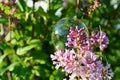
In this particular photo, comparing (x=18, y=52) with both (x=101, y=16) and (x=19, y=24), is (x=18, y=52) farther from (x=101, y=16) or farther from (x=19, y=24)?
(x=101, y=16)

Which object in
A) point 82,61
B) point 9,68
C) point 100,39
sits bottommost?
point 82,61

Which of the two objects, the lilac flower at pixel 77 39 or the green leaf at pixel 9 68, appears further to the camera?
the green leaf at pixel 9 68

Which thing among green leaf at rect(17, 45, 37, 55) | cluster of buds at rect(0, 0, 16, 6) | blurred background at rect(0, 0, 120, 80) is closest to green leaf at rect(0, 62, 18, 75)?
blurred background at rect(0, 0, 120, 80)

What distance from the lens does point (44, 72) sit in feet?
9.41

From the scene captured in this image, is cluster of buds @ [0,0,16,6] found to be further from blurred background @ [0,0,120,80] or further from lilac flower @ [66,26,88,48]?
lilac flower @ [66,26,88,48]

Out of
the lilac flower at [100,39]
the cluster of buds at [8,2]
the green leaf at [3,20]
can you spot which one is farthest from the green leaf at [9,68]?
the lilac flower at [100,39]

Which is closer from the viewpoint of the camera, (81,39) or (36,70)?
(81,39)

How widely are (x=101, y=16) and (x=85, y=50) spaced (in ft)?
5.81

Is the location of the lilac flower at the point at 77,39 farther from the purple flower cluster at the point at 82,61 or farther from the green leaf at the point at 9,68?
the green leaf at the point at 9,68

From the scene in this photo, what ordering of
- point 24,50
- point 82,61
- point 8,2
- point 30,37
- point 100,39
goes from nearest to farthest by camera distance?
point 82,61 → point 100,39 → point 8,2 → point 24,50 → point 30,37

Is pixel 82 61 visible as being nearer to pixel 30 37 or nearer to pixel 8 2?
pixel 8 2

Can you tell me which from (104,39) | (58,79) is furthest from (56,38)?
(104,39)

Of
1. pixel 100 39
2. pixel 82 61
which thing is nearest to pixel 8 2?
pixel 100 39

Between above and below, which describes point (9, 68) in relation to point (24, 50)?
below
